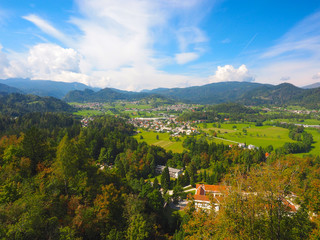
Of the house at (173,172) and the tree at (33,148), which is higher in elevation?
the tree at (33,148)

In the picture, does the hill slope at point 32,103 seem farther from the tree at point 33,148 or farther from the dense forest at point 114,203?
the dense forest at point 114,203

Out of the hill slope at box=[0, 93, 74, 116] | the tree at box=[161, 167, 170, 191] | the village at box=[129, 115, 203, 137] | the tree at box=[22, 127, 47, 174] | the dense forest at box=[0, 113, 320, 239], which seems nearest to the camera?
the dense forest at box=[0, 113, 320, 239]

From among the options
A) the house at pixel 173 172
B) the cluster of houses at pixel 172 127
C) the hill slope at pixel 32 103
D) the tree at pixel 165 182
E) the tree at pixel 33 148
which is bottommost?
the cluster of houses at pixel 172 127

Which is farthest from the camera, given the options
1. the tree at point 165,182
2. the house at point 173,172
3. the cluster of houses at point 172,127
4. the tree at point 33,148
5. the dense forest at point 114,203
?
the cluster of houses at point 172,127

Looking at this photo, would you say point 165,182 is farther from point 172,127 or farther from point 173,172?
point 172,127

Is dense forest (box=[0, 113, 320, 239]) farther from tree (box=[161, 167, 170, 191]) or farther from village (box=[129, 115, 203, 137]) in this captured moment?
village (box=[129, 115, 203, 137])

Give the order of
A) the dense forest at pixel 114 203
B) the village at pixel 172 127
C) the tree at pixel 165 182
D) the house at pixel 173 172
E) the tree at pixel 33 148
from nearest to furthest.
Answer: the dense forest at pixel 114 203, the tree at pixel 33 148, the tree at pixel 165 182, the house at pixel 173 172, the village at pixel 172 127

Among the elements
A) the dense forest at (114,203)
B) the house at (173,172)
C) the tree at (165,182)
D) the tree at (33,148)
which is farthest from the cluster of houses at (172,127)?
the tree at (33,148)

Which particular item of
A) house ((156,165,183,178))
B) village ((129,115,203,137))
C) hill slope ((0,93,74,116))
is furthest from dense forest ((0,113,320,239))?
hill slope ((0,93,74,116))

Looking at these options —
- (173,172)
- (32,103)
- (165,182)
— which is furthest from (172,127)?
(32,103)

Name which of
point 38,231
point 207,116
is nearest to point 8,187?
point 38,231

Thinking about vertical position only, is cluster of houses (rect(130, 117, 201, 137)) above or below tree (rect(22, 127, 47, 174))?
below
